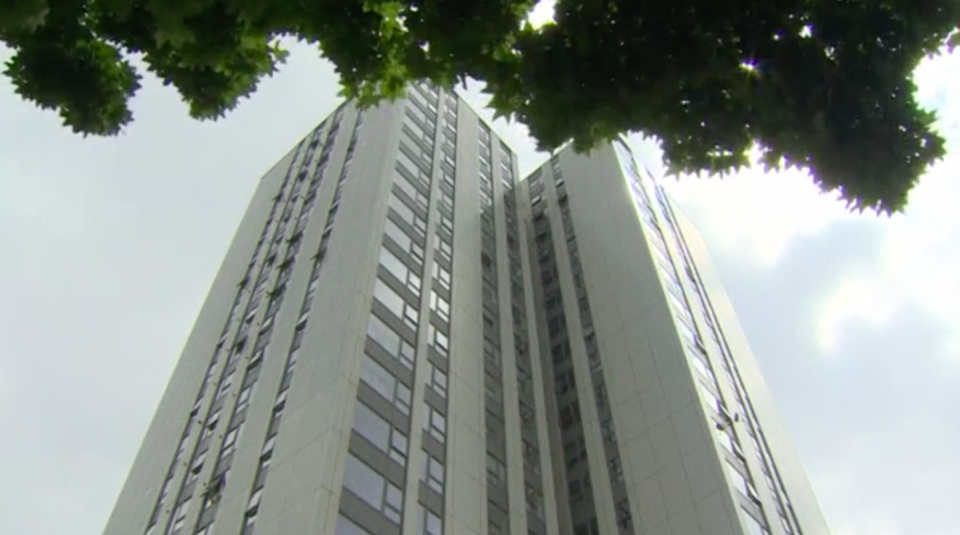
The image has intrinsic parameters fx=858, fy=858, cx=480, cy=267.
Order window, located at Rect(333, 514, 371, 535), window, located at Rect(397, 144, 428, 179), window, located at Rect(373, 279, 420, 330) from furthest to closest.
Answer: window, located at Rect(397, 144, 428, 179)
window, located at Rect(373, 279, 420, 330)
window, located at Rect(333, 514, 371, 535)

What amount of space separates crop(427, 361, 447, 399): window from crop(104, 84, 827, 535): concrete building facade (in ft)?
0.37

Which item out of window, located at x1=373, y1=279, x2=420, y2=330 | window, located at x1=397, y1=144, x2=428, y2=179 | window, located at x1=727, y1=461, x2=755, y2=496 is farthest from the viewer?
window, located at x1=397, y1=144, x2=428, y2=179

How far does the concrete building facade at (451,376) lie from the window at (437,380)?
113mm

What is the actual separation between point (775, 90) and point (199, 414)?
102 ft

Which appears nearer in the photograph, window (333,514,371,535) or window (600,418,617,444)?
window (333,514,371,535)

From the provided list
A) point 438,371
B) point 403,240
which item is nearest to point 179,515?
point 438,371

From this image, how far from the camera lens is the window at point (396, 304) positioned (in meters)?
33.3

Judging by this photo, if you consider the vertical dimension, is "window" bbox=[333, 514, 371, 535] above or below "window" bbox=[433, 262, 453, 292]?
below

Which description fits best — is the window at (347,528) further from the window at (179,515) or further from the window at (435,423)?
the window at (179,515)

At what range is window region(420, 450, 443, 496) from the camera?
28031mm

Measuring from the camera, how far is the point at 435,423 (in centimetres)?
3066

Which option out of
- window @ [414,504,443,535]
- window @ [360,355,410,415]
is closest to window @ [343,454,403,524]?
window @ [414,504,443,535]

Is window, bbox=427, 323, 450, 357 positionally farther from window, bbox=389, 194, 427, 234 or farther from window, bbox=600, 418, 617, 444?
window, bbox=600, 418, 617, 444

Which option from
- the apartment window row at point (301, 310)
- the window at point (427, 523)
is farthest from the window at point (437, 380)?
the window at point (427, 523)
